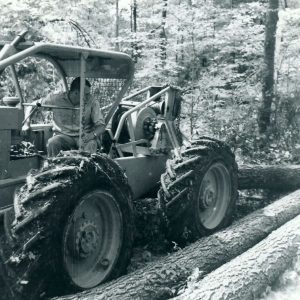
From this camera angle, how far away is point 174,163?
5676 millimetres

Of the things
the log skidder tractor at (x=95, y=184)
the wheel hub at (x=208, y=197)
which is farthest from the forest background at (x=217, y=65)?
the log skidder tractor at (x=95, y=184)

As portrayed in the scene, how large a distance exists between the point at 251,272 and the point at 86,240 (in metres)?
1.59

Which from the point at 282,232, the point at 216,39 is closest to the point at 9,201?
the point at 282,232

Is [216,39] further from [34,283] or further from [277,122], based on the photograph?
[34,283]

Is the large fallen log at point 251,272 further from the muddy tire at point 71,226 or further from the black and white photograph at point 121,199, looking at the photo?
the muddy tire at point 71,226

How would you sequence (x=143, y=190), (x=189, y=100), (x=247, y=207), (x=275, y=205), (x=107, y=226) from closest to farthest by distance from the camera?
(x=107, y=226) < (x=143, y=190) < (x=275, y=205) < (x=247, y=207) < (x=189, y=100)

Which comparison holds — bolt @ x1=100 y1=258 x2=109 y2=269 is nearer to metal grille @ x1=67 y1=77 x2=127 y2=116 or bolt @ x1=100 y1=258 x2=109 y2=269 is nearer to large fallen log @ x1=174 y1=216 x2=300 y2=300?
large fallen log @ x1=174 y1=216 x2=300 y2=300

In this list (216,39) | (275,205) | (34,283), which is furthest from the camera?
(216,39)

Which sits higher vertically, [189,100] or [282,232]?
[189,100]

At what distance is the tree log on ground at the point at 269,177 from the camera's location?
8438mm

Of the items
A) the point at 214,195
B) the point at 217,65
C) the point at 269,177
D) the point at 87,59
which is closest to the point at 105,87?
the point at 87,59

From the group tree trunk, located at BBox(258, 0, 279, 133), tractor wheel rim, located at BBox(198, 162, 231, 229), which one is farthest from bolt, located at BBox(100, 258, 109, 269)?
tree trunk, located at BBox(258, 0, 279, 133)

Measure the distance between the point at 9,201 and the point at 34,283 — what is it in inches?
38.3

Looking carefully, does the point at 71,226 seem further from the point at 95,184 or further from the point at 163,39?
the point at 163,39
